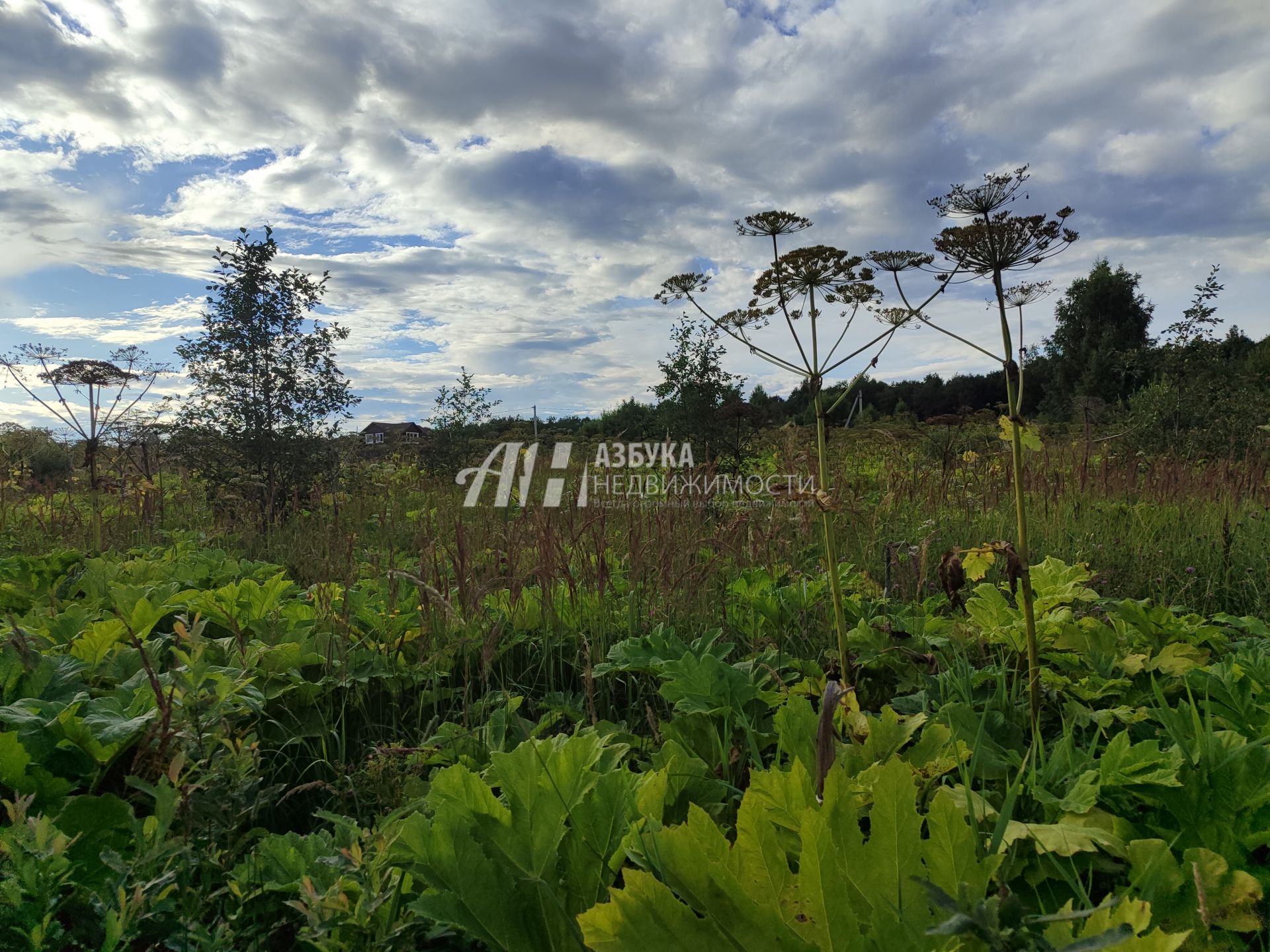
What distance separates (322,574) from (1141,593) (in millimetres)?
3404

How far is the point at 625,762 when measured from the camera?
1.39m

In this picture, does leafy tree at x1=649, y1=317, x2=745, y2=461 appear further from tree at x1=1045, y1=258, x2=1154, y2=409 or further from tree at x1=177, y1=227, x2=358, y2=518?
tree at x1=1045, y1=258, x2=1154, y2=409

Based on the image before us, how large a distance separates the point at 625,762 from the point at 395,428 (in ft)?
39.8

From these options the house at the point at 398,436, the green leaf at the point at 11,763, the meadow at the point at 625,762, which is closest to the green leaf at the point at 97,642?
the meadow at the point at 625,762

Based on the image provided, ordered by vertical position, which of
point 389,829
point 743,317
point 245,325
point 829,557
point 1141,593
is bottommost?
point 1141,593

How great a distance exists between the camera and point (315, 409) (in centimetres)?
661

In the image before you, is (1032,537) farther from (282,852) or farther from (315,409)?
(315,409)

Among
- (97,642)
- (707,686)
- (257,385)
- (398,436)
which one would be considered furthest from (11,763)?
(398,436)

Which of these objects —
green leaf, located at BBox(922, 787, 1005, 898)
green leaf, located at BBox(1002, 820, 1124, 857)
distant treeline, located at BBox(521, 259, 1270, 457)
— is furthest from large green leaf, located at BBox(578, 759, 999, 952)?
distant treeline, located at BBox(521, 259, 1270, 457)

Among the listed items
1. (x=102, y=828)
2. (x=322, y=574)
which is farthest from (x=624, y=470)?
(x=102, y=828)

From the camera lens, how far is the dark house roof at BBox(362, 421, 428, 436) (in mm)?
10836

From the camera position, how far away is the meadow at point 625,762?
0.78 m

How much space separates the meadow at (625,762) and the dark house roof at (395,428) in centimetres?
815

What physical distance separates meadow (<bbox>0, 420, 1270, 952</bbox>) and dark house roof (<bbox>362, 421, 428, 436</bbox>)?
26.8ft
